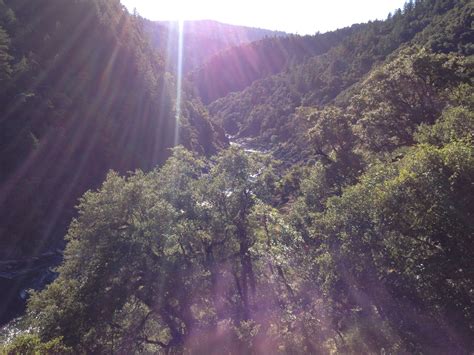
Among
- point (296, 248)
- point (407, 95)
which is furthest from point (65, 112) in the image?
point (407, 95)

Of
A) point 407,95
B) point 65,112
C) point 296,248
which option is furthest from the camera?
point 65,112

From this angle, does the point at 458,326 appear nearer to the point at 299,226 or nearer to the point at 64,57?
the point at 299,226

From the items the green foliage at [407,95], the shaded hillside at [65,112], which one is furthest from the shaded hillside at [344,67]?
the green foliage at [407,95]

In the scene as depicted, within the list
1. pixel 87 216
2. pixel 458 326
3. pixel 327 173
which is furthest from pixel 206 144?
pixel 458 326

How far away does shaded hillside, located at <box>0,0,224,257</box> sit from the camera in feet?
171

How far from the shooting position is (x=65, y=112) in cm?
6431

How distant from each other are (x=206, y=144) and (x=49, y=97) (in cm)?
6163

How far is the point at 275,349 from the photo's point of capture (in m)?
19.9

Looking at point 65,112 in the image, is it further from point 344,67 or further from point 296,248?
point 344,67

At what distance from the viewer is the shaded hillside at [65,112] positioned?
2056 inches

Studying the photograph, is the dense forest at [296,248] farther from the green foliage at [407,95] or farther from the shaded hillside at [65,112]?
the shaded hillside at [65,112]

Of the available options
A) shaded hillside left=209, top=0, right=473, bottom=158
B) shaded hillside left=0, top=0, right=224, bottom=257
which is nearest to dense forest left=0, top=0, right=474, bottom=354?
shaded hillside left=0, top=0, right=224, bottom=257

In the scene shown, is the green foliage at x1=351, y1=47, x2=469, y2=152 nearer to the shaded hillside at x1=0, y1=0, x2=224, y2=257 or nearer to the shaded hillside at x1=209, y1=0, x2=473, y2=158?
the shaded hillside at x1=0, y1=0, x2=224, y2=257

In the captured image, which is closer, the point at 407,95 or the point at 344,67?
the point at 407,95
